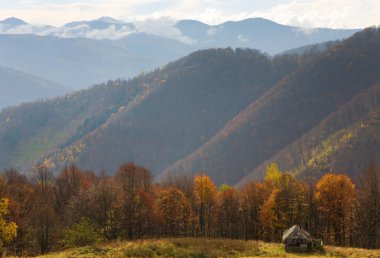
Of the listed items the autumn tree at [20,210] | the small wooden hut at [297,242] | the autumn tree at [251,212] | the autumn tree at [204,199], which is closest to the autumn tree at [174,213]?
the autumn tree at [204,199]

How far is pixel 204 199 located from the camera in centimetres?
10269

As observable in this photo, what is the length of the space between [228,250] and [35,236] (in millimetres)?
30634

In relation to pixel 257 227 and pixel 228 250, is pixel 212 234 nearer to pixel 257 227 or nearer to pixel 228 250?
pixel 257 227

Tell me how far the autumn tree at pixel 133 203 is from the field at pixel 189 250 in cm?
1881

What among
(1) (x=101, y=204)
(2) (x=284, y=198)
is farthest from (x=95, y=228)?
(2) (x=284, y=198)

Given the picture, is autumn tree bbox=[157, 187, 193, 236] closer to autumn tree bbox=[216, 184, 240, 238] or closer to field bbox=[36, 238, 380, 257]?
autumn tree bbox=[216, 184, 240, 238]

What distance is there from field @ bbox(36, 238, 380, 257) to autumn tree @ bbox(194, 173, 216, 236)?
3477 centimetres

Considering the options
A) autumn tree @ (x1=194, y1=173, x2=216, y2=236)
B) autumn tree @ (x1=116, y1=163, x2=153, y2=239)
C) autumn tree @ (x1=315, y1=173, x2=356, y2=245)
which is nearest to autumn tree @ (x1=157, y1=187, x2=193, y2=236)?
autumn tree @ (x1=194, y1=173, x2=216, y2=236)

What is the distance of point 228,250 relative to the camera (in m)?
62.2

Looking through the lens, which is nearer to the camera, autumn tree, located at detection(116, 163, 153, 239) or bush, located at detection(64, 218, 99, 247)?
bush, located at detection(64, 218, 99, 247)

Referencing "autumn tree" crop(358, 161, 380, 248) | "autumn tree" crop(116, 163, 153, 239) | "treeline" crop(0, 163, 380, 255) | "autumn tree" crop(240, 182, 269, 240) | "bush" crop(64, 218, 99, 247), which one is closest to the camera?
"bush" crop(64, 218, 99, 247)

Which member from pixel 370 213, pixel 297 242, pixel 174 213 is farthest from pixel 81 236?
pixel 370 213

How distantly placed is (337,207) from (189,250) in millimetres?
42734

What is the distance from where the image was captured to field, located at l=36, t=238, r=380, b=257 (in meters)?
55.7
